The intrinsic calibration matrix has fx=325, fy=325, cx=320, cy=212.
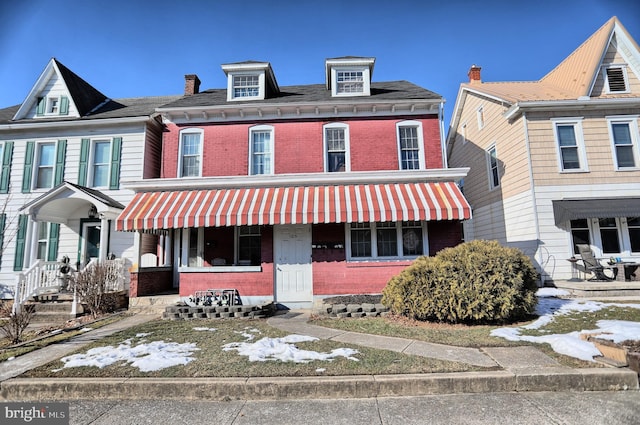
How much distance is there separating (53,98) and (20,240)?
639 cm

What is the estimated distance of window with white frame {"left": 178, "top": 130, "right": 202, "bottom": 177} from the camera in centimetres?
1290

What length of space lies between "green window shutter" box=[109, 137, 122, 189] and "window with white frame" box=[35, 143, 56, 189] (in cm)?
276

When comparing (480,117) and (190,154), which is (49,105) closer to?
(190,154)

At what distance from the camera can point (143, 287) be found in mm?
11305

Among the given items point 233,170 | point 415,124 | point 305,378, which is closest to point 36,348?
point 305,378

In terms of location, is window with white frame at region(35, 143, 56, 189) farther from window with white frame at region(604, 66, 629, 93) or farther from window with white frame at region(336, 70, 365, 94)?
window with white frame at region(604, 66, 629, 93)

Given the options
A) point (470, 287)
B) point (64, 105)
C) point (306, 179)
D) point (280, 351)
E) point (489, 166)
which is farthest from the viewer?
point (489, 166)

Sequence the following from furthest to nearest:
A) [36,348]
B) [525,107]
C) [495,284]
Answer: [525,107], [495,284], [36,348]

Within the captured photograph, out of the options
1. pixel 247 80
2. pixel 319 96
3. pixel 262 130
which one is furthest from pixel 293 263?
pixel 247 80

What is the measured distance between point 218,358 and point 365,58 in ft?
41.4

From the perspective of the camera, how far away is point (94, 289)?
10.4m

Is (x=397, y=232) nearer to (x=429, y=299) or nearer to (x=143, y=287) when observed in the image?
(x=429, y=299)

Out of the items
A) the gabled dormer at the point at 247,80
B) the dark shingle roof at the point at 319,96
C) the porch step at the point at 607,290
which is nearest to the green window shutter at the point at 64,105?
the dark shingle roof at the point at 319,96

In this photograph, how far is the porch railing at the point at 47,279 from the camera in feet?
36.0
